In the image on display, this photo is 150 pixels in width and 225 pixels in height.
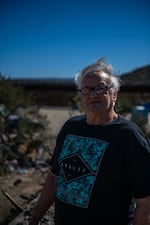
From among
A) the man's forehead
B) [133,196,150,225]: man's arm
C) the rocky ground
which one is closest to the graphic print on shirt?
[133,196,150,225]: man's arm

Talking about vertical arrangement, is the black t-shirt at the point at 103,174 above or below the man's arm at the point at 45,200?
above

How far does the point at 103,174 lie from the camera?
2.52 metres

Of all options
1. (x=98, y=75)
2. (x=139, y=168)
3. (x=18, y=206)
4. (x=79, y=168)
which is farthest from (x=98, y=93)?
(x=18, y=206)

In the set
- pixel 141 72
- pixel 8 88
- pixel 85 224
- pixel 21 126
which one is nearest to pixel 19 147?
pixel 21 126

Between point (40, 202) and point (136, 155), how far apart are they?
1098 mm

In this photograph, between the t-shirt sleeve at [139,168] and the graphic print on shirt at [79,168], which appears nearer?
the t-shirt sleeve at [139,168]

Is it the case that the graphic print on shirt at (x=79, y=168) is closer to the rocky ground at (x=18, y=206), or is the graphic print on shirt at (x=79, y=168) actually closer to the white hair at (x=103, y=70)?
the white hair at (x=103, y=70)

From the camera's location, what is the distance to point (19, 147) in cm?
941

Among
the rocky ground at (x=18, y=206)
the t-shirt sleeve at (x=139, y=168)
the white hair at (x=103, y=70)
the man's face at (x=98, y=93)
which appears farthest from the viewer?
the rocky ground at (x=18, y=206)

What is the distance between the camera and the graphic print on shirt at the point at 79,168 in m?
2.57

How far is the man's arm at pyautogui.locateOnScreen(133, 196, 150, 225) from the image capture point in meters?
2.37

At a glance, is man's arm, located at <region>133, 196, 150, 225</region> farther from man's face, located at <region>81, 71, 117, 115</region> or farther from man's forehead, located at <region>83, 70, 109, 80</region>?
man's forehead, located at <region>83, 70, 109, 80</region>

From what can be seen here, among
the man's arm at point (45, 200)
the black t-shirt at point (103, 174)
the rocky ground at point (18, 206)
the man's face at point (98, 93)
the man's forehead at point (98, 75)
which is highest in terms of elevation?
the man's forehead at point (98, 75)

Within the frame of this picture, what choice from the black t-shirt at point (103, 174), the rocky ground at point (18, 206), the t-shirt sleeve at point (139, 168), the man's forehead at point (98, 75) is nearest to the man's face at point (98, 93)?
the man's forehead at point (98, 75)
